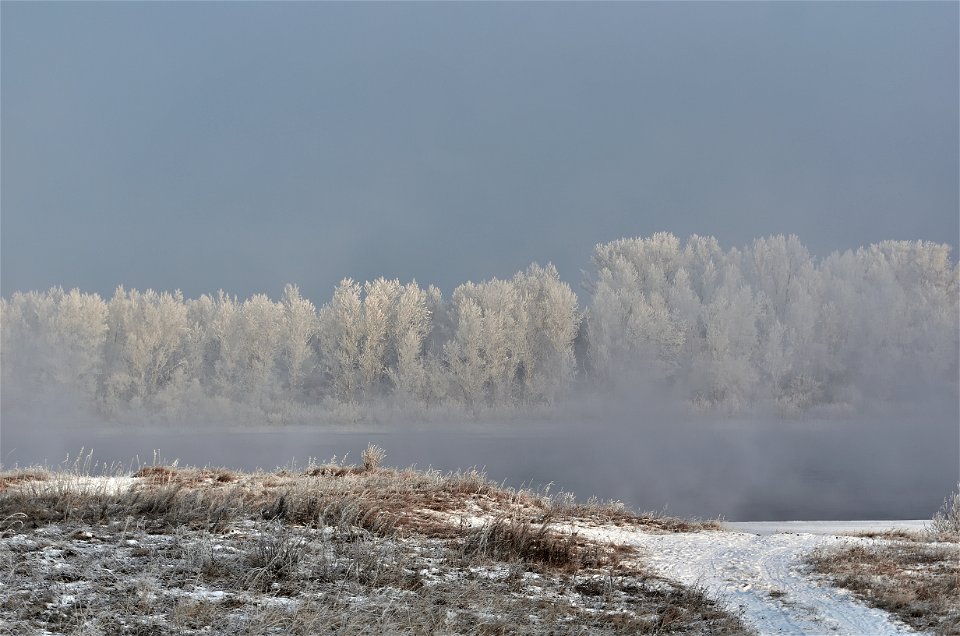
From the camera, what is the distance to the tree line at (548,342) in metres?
58.2

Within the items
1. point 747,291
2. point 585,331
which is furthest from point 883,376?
point 585,331

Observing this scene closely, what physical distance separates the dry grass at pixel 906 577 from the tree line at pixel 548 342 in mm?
44895

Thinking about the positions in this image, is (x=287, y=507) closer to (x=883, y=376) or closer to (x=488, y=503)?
(x=488, y=503)

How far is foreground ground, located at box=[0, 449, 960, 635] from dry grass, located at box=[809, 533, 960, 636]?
0.25ft

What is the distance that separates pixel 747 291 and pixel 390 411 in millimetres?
28469

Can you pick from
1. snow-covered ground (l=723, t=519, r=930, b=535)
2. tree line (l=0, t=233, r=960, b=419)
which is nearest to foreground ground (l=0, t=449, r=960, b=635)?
snow-covered ground (l=723, t=519, r=930, b=535)

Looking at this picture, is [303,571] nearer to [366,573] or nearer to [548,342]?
[366,573]

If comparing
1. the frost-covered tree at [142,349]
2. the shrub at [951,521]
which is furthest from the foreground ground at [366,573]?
the frost-covered tree at [142,349]

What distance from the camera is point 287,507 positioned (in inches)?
390

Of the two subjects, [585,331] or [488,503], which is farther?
[585,331]

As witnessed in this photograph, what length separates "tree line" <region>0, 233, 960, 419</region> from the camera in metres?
58.2

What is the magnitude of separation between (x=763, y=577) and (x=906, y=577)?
5.91 feet

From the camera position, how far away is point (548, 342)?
60.7m

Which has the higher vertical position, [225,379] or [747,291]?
[747,291]
